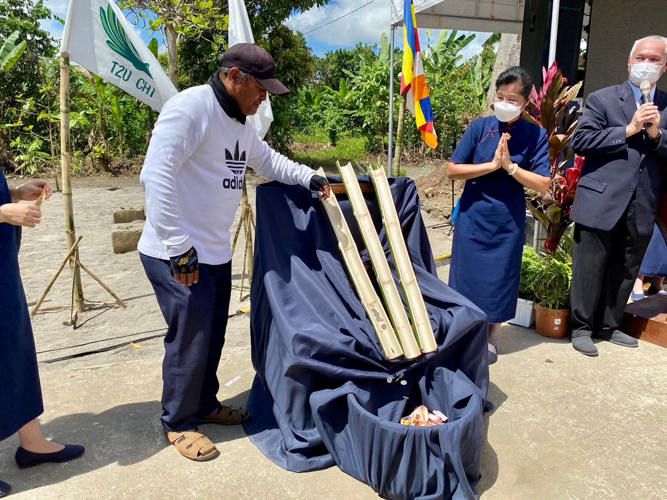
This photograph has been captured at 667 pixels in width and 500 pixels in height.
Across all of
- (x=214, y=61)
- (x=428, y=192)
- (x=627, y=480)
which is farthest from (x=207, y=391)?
(x=214, y=61)

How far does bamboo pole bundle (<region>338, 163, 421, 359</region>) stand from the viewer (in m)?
2.36

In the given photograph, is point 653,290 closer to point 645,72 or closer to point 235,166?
point 645,72

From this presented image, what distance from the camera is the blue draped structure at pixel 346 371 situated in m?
2.11

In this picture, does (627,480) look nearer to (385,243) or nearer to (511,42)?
(385,243)

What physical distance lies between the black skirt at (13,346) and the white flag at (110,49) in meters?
1.90

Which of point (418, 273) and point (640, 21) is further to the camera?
point (640, 21)

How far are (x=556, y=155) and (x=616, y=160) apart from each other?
1334 mm

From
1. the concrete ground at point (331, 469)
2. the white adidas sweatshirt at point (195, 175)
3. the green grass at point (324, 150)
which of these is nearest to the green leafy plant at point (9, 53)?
the green grass at point (324, 150)

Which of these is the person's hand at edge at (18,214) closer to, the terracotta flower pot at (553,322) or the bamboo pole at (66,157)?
the bamboo pole at (66,157)

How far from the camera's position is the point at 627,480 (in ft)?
7.75

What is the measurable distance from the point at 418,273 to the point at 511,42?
26.9 ft

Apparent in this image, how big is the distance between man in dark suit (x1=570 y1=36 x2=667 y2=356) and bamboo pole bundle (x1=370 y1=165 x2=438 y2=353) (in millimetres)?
1653

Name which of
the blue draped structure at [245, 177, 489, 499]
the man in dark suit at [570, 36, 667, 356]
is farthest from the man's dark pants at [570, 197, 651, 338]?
the blue draped structure at [245, 177, 489, 499]

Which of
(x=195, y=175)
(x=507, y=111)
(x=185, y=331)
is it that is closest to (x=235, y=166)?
(x=195, y=175)
